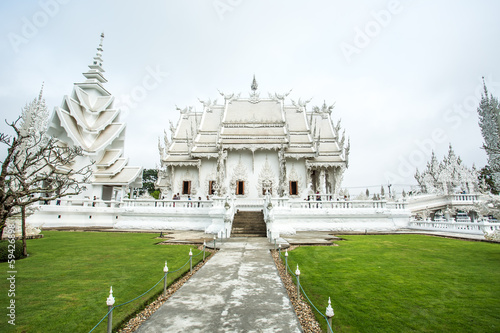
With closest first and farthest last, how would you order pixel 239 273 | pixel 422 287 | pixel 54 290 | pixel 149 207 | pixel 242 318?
pixel 242 318 → pixel 54 290 → pixel 422 287 → pixel 239 273 → pixel 149 207

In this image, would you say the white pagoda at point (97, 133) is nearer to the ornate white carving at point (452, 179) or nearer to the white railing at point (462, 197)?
the white railing at point (462, 197)

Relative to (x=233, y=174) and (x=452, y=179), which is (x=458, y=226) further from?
(x=452, y=179)

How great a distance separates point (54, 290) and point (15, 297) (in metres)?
0.50

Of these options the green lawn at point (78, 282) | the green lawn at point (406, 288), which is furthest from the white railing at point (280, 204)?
the green lawn at point (78, 282)

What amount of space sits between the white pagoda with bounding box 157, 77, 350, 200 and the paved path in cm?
1447

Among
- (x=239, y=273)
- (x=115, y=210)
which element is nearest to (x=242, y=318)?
(x=239, y=273)

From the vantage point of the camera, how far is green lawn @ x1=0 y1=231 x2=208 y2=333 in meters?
3.36

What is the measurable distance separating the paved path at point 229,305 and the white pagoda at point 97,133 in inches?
694

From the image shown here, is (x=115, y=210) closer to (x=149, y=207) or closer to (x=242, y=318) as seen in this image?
(x=149, y=207)

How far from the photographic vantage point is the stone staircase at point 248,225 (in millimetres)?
12852

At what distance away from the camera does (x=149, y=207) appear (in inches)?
647

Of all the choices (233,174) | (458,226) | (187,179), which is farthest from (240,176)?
(458,226)

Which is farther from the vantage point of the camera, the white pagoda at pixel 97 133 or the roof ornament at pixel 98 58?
the roof ornament at pixel 98 58

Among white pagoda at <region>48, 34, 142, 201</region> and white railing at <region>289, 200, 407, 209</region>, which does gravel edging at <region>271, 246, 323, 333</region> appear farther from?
white pagoda at <region>48, 34, 142, 201</region>
